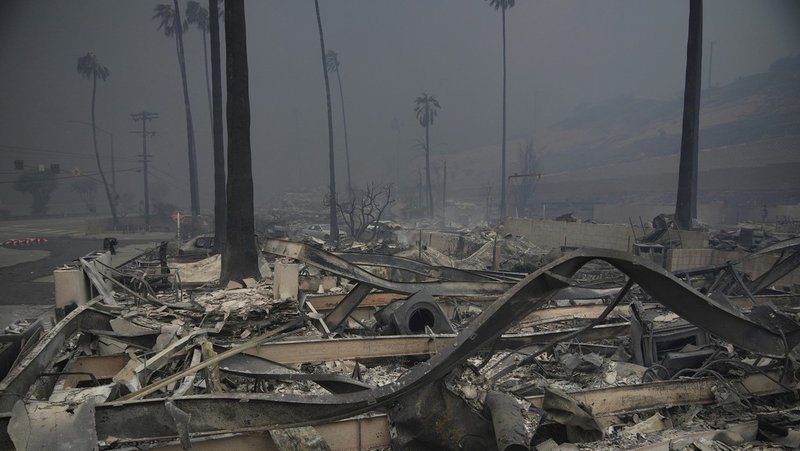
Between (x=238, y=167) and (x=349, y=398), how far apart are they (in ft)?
32.9

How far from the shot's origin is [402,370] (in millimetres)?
5809

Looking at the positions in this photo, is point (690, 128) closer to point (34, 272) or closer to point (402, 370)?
point (402, 370)

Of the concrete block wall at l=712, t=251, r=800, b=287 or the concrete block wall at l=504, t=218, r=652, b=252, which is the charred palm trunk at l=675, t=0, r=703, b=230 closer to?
the concrete block wall at l=504, t=218, r=652, b=252

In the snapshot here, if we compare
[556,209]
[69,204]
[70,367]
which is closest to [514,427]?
[70,367]

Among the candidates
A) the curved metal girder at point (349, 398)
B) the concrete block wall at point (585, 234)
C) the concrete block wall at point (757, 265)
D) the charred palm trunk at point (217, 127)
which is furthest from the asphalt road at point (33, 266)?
the concrete block wall at point (585, 234)

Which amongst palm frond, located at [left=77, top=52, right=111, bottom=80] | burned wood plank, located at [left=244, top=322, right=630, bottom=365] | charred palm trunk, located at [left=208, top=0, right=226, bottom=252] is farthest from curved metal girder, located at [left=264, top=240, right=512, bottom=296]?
palm frond, located at [left=77, top=52, right=111, bottom=80]

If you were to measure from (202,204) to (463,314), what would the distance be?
102 meters

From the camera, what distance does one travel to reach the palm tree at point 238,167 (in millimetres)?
11555

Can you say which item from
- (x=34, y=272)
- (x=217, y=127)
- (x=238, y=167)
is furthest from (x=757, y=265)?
(x=34, y=272)

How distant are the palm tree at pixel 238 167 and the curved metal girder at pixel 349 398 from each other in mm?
8964

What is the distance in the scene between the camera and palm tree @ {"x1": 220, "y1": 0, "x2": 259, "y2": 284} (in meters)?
11.6

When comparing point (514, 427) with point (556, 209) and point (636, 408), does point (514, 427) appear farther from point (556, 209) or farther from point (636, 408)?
point (556, 209)

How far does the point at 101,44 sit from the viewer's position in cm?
13850

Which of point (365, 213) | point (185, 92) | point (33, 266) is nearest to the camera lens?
point (33, 266)
